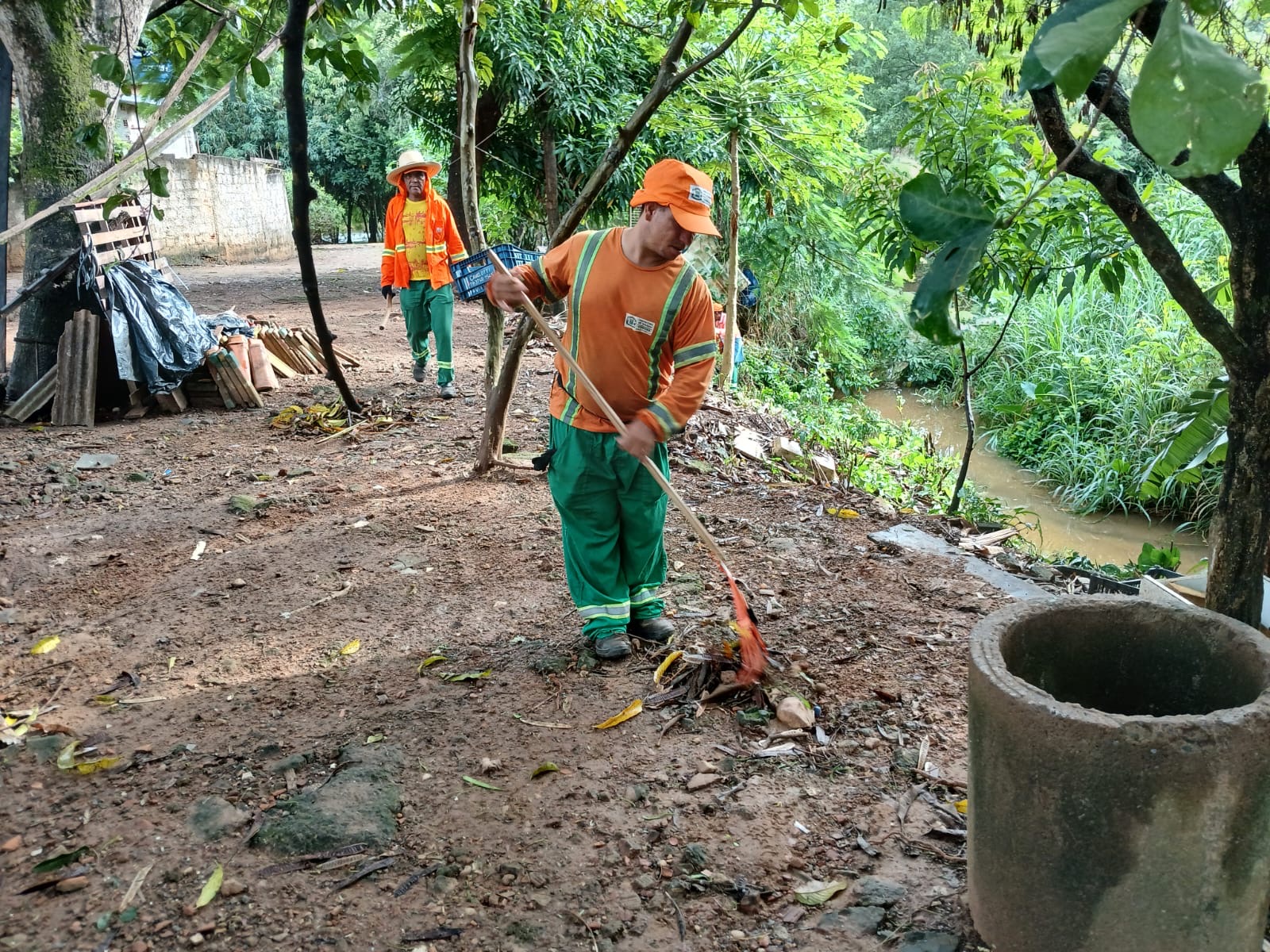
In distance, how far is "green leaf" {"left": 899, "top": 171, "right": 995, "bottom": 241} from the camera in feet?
4.99

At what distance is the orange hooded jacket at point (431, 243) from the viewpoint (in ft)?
25.3

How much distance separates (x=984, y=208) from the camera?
60.1 inches

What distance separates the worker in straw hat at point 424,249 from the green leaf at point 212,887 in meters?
5.55

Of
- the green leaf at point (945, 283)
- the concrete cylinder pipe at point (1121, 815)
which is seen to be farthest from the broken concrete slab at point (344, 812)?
the green leaf at point (945, 283)

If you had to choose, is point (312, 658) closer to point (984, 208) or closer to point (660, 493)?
point (660, 493)

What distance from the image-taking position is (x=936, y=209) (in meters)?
1.55

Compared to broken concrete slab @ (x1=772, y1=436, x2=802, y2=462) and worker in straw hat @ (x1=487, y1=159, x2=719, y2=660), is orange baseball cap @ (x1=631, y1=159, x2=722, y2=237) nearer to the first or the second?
worker in straw hat @ (x1=487, y1=159, x2=719, y2=660)

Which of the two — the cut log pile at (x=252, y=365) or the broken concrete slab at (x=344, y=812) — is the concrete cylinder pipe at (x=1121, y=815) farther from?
the cut log pile at (x=252, y=365)

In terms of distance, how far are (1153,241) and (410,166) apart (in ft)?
21.3

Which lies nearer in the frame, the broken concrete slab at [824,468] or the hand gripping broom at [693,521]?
the hand gripping broom at [693,521]

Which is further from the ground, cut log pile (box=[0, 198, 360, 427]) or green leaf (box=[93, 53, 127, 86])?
green leaf (box=[93, 53, 127, 86])

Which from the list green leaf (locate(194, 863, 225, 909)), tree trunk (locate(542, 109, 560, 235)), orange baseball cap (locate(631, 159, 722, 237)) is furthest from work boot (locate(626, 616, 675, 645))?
tree trunk (locate(542, 109, 560, 235))

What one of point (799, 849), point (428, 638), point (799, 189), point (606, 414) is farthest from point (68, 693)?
point (799, 189)

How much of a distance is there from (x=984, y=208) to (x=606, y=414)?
6.54 ft
